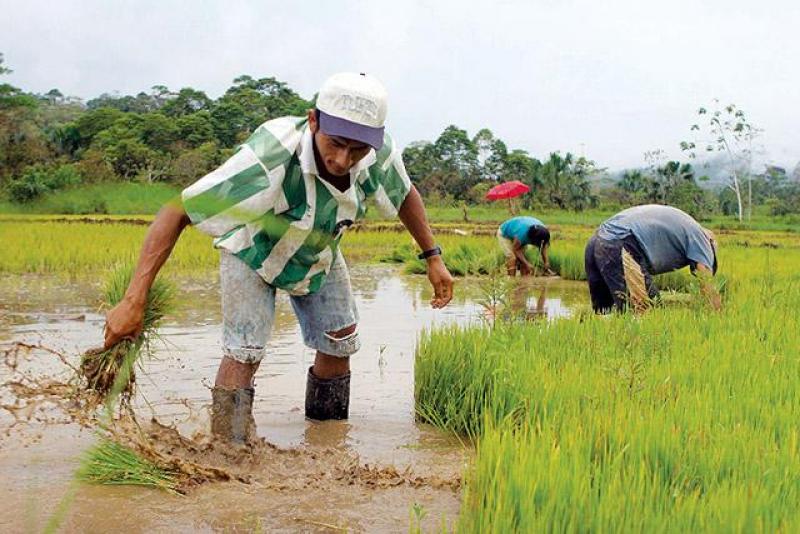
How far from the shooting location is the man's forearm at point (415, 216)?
3359 mm

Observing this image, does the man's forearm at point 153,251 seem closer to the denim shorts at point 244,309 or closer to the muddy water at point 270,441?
the denim shorts at point 244,309

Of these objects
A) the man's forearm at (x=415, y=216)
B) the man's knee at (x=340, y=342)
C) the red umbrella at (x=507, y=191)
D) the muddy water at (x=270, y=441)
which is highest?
the red umbrella at (x=507, y=191)

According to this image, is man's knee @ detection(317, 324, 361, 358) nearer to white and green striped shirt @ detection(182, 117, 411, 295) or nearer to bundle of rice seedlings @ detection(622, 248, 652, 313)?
white and green striped shirt @ detection(182, 117, 411, 295)

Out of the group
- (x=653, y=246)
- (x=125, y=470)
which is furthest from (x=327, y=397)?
(x=653, y=246)

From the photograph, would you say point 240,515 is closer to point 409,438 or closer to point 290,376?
point 409,438

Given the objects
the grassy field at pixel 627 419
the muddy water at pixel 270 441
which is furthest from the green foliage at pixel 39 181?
the grassy field at pixel 627 419

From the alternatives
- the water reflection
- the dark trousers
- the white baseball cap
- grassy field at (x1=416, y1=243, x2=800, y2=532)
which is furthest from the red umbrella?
the white baseball cap

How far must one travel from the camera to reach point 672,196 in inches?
1764

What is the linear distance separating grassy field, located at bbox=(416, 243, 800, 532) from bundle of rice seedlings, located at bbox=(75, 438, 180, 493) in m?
0.97

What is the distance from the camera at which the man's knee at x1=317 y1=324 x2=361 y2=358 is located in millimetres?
3328

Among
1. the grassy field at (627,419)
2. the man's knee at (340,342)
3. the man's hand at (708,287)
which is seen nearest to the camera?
the grassy field at (627,419)

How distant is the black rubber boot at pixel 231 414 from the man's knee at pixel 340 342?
421 mm

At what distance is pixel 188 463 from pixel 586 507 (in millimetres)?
1332

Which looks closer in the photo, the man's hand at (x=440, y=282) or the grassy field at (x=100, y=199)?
the grassy field at (x=100, y=199)
